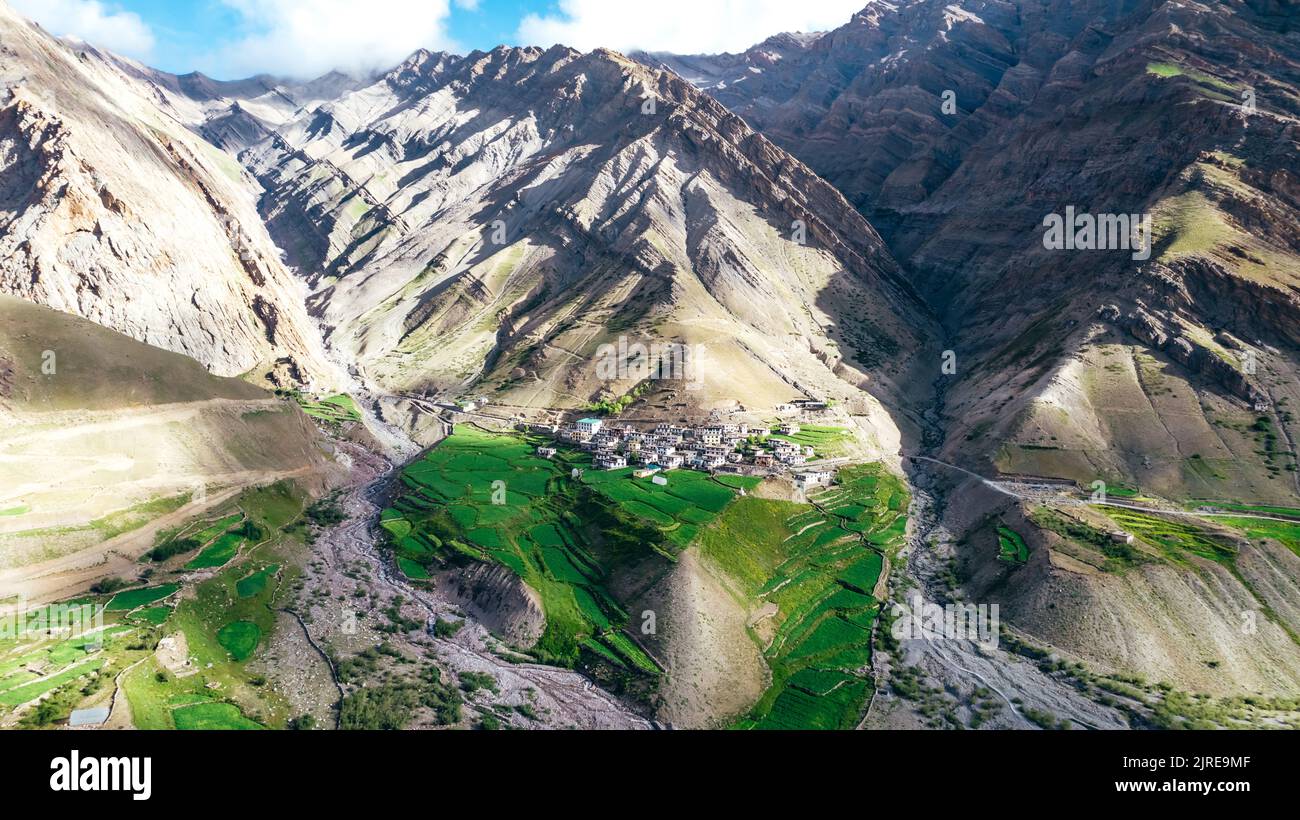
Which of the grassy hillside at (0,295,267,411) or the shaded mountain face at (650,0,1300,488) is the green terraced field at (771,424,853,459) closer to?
the shaded mountain face at (650,0,1300,488)

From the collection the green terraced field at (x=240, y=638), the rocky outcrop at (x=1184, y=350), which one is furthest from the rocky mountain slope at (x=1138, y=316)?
the green terraced field at (x=240, y=638)

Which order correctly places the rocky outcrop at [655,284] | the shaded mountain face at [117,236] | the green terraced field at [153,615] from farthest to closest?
1. the rocky outcrop at [655,284]
2. the shaded mountain face at [117,236]
3. the green terraced field at [153,615]

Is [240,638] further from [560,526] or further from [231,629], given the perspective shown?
[560,526]

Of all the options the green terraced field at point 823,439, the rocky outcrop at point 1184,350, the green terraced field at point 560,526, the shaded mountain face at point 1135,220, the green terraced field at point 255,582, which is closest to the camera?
Result: the green terraced field at point 560,526

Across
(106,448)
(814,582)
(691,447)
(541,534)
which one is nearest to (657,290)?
(691,447)

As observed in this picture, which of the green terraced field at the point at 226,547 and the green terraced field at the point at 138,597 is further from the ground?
the green terraced field at the point at 226,547

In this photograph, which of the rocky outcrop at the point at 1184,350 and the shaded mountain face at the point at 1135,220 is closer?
the rocky outcrop at the point at 1184,350

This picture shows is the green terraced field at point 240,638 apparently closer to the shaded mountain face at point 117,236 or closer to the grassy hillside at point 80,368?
the grassy hillside at point 80,368

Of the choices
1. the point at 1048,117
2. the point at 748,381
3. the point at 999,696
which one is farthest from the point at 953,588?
the point at 1048,117
